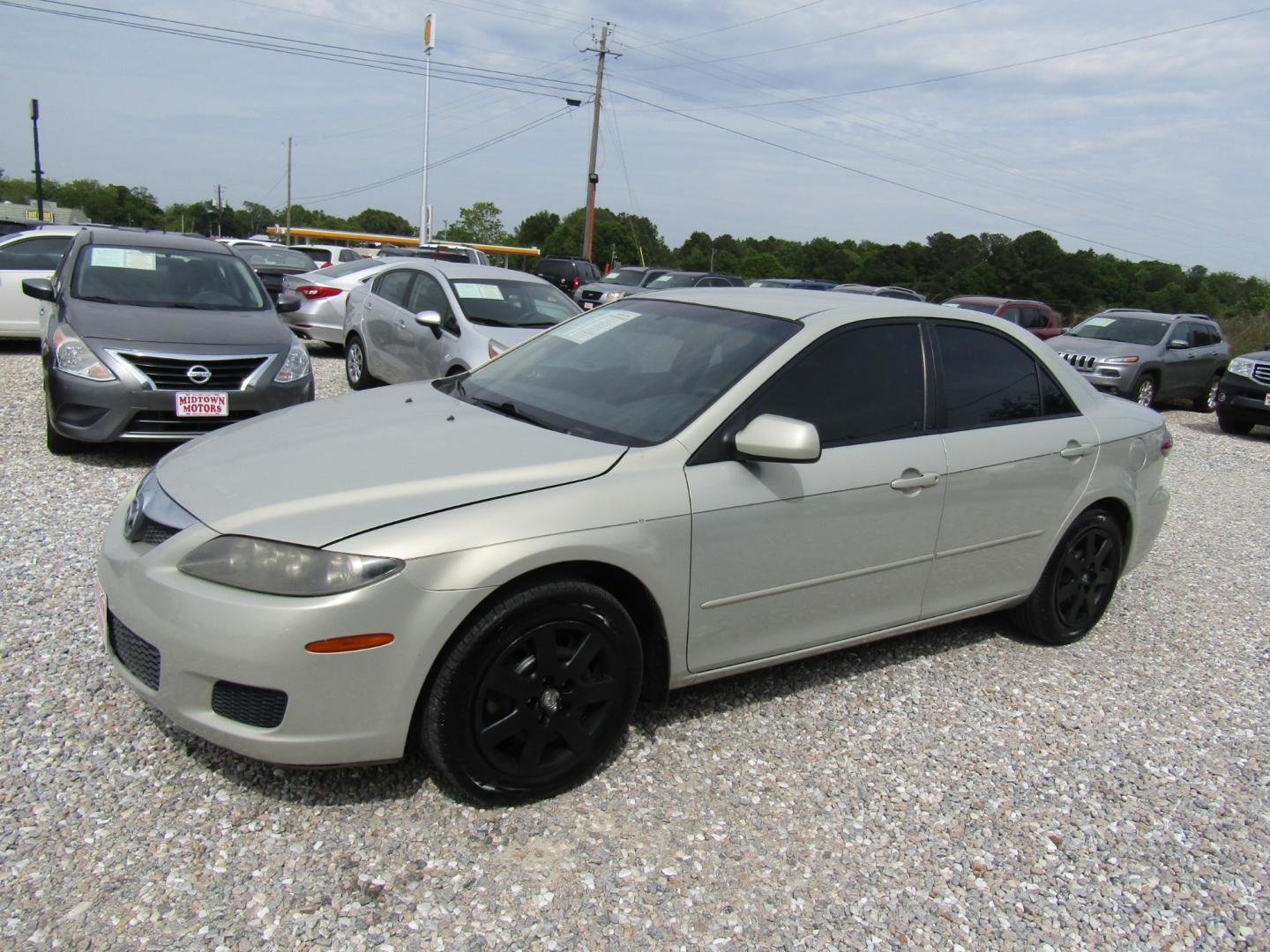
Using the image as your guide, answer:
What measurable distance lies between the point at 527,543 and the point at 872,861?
1.39m

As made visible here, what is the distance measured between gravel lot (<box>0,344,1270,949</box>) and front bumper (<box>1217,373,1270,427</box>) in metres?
10.2

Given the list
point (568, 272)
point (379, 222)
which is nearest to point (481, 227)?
point (379, 222)

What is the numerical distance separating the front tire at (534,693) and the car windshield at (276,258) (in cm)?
1774

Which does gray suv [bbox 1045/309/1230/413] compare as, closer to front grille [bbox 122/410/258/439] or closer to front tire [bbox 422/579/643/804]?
front grille [bbox 122/410/258/439]

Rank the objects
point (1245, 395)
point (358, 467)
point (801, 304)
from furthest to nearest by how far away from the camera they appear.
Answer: point (1245, 395)
point (801, 304)
point (358, 467)

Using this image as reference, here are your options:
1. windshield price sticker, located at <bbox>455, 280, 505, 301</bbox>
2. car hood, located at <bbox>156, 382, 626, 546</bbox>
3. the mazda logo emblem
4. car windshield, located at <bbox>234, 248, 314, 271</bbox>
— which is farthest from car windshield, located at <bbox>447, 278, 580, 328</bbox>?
car windshield, located at <bbox>234, 248, 314, 271</bbox>

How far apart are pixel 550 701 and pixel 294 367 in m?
4.66

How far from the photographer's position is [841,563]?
11.2 feet

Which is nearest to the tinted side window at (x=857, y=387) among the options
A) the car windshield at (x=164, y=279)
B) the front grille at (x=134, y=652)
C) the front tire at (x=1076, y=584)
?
the front tire at (x=1076, y=584)

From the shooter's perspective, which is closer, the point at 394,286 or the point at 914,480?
the point at 914,480

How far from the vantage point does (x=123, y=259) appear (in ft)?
23.9

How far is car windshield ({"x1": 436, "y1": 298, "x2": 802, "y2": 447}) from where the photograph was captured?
3.26 metres

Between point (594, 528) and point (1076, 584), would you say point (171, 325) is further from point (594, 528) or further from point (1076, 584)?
point (1076, 584)

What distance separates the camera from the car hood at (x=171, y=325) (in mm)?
6223
